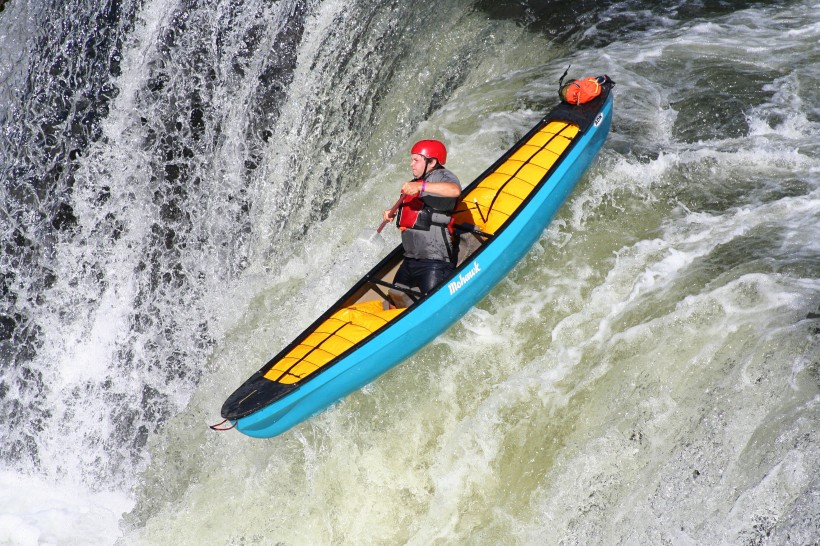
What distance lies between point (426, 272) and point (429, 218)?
389mm

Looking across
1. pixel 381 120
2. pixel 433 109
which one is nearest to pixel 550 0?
pixel 433 109

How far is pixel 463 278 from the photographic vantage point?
216 inches

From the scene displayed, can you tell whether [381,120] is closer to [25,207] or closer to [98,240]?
[98,240]

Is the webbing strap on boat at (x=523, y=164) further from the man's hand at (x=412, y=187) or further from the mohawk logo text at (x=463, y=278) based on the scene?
the man's hand at (x=412, y=187)

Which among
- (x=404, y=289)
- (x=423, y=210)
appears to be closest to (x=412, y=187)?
(x=423, y=210)

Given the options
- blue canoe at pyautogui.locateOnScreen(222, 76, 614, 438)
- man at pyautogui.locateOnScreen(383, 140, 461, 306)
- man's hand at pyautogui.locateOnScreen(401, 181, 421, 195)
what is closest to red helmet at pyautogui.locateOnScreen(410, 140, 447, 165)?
man at pyautogui.locateOnScreen(383, 140, 461, 306)

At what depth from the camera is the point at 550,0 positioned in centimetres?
884

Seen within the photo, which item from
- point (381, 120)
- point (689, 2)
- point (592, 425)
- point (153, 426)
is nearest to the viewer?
point (592, 425)

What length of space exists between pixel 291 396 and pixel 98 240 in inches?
127

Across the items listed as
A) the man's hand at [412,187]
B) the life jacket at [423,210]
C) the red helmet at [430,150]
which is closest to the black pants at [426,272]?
the life jacket at [423,210]

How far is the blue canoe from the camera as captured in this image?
5.02 m

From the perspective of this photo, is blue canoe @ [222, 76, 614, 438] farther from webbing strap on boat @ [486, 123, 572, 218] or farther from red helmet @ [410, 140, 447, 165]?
red helmet @ [410, 140, 447, 165]

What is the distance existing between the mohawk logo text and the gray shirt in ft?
0.62

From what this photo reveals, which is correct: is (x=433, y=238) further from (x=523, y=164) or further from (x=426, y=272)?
(x=523, y=164)
